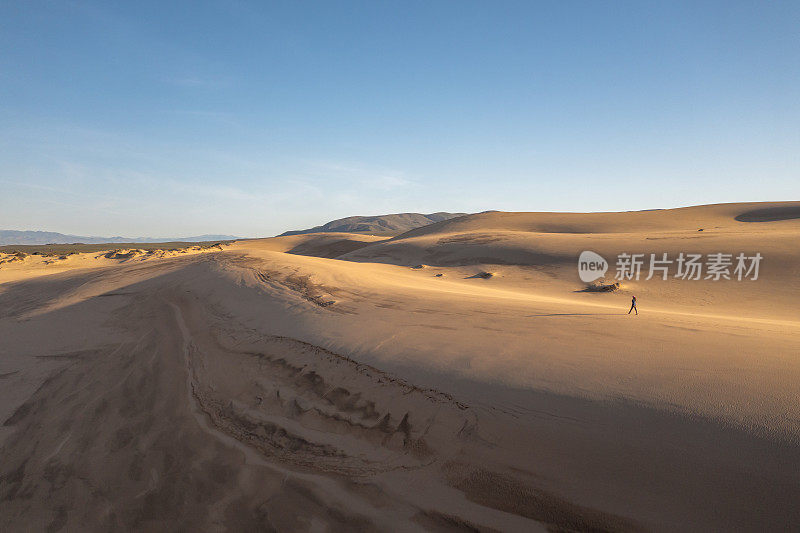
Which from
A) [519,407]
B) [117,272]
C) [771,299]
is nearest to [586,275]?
[771,299]

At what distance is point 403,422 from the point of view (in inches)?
147

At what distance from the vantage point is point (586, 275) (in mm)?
15281

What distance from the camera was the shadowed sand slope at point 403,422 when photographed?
2764 mm

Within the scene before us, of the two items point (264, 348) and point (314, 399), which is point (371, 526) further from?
point (264, 348)

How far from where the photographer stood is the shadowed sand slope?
2764mm

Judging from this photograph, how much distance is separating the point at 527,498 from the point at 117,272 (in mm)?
17325

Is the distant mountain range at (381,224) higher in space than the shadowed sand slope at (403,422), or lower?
higher

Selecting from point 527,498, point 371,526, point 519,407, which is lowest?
point 371,526

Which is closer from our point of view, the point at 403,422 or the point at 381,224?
the point at 403,422

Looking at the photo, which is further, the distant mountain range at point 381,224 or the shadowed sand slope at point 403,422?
the distant mountain range at point 381,224

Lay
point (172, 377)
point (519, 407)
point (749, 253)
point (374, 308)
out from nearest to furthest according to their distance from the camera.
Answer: point (519, 407) < point (172, 377) < point (374, 308) < point (749, 253)

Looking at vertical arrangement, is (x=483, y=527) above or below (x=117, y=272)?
below

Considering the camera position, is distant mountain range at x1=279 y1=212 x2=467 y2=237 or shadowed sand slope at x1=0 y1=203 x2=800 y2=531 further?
distant mountain range at x1=279 y1=212 x2=467 y2=237

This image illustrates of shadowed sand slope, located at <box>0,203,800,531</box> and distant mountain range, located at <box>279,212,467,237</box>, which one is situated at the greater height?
distant mountain range, located at <box>279,212,467,237</box>
